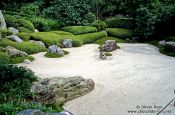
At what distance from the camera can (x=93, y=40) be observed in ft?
84.1

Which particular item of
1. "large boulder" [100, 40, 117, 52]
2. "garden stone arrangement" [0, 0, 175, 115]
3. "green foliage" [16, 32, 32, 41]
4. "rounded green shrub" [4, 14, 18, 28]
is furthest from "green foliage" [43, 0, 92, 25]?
"large boulder" [100, 40, 117, 52]

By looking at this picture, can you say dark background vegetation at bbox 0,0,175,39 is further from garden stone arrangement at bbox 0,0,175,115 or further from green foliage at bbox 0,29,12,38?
green foliage at bbox 0,29,12,38

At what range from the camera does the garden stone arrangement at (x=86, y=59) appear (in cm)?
1074

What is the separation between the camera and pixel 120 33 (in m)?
26.5

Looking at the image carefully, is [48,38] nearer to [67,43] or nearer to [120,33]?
[67,43]

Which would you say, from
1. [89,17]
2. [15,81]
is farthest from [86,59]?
[89,17]

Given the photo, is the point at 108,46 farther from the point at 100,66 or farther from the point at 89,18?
the point at 89,18

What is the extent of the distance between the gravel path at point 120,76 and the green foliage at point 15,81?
1.74m

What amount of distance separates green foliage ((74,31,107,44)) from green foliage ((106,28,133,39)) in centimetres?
76

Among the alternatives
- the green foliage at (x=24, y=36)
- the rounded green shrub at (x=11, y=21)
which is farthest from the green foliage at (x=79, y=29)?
the green foliage at (x=24, y=36)

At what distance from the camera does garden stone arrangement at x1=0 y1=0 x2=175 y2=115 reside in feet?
35.2

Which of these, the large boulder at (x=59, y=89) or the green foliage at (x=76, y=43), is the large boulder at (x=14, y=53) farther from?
the large boulder at (x=59, y=89)

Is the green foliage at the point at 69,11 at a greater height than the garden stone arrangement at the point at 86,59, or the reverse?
the green foliage at the point at 69,11

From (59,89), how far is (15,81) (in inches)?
66.4
